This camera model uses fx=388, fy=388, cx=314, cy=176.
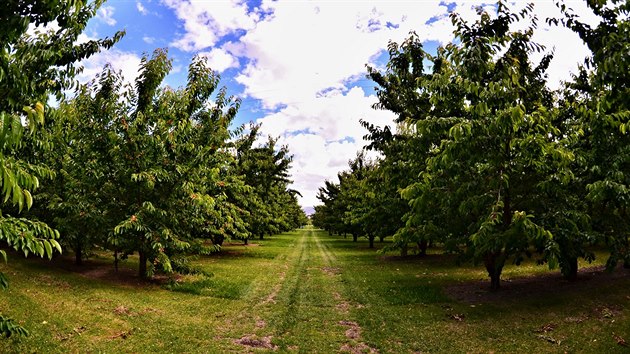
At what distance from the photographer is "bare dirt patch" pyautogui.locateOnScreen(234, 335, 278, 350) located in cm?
864

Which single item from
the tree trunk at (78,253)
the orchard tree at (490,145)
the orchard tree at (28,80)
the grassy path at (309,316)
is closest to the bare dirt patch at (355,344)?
the grassy path at (309,316)

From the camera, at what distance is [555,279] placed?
14562mm

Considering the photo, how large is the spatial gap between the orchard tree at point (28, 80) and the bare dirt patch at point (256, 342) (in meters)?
4.36

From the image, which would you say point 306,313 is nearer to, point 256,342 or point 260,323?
point 260,323

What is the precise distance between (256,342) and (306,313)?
9.53 feet

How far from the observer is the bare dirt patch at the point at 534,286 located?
41.4 ft

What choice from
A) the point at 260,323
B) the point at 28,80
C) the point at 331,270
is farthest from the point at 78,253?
the point at 28,80

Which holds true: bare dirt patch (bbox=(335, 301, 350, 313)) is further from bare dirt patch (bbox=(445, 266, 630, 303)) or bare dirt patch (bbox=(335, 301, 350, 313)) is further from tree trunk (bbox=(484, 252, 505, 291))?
tree trunk (bbox=(484, 252, 505, 291))

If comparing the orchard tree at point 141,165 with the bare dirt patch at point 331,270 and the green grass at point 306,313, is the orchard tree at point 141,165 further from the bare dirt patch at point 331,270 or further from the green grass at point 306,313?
the bare dirt patch at point 331,270

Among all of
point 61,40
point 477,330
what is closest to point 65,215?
point 61,40

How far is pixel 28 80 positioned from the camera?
591 cm

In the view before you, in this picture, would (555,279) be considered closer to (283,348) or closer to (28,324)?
(283,348)

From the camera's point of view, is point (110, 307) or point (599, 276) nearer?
point (110, 307)

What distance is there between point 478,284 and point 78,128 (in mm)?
16564
